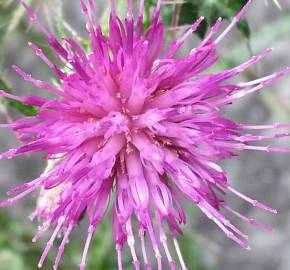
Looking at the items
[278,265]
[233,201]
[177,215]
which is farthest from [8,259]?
[278,265]

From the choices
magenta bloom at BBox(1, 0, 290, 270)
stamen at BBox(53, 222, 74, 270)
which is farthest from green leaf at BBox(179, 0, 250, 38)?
stamen at BBox(53, 222, 74, 270)

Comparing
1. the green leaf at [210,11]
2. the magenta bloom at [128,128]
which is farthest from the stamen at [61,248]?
the green leaf at [210,11]

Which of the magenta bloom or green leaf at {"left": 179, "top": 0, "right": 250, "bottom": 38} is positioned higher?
green leaf at {"left": 179, "top": 0, "right": 250, "bottom": 38}

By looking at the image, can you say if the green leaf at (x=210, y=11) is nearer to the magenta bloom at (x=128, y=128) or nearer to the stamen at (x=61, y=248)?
the magenta bloom at (x=128, y=128)

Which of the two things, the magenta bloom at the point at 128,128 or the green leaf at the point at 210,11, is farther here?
the green leaf at the point at 210,11

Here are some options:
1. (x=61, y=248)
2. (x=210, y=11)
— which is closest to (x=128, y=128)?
(x=61, y=248)

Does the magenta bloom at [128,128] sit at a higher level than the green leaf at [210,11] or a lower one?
lower

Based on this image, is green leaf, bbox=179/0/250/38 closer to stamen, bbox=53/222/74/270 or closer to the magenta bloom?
the magenta bloom

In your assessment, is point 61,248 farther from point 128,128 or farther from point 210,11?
point 210,11

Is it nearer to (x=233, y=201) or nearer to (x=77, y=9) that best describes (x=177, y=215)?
(x=233, y=201)

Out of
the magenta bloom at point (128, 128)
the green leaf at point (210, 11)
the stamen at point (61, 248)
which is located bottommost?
the stamen at point (61, 248)
